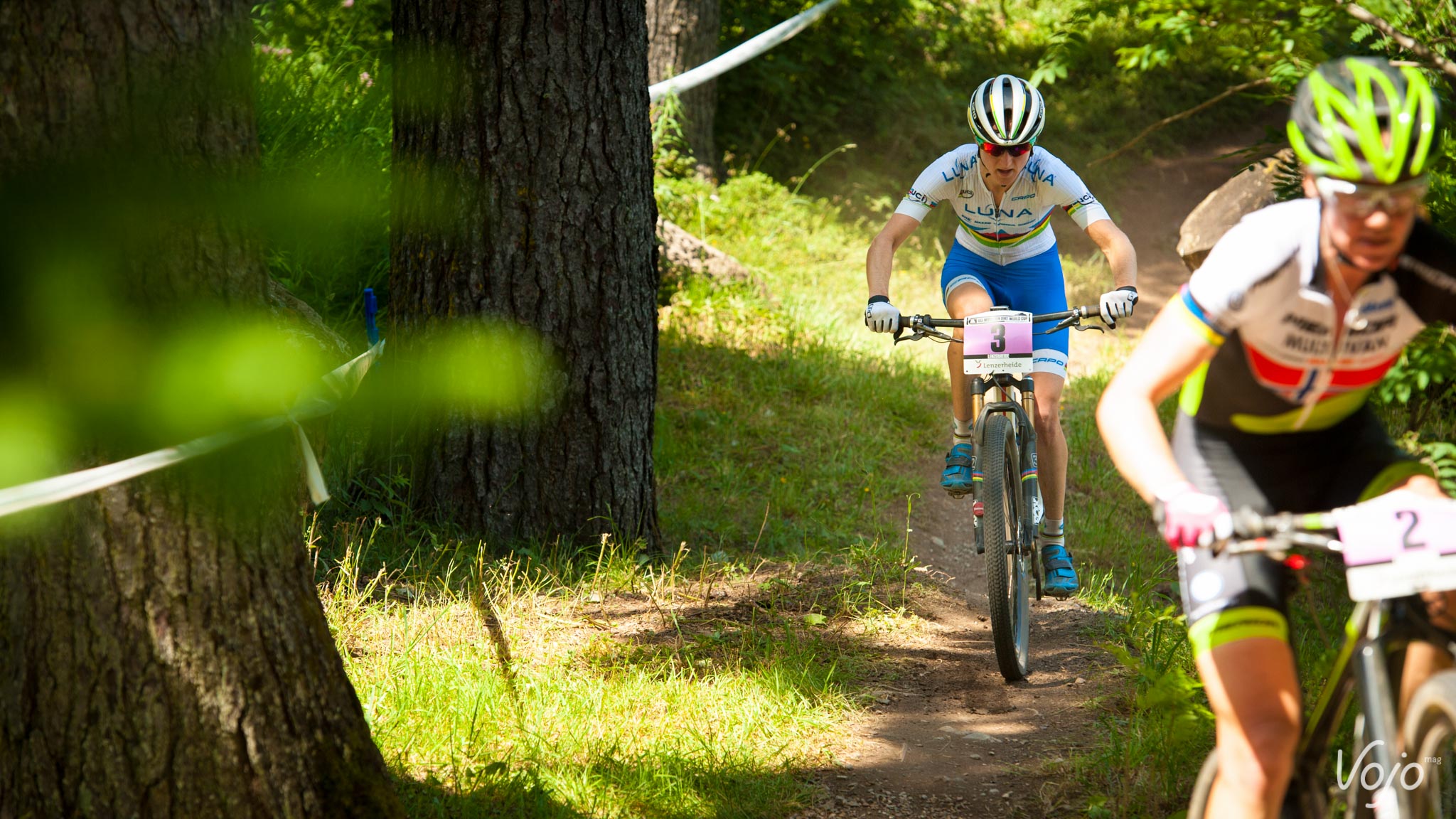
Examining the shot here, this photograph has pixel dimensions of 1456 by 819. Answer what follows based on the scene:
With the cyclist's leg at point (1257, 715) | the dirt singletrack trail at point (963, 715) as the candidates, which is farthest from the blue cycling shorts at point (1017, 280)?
the cyclist's leg at point (1257, 715)

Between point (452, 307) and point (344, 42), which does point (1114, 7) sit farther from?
point (344, 42)

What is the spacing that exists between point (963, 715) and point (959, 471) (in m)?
1.11

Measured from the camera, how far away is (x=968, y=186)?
504 cm

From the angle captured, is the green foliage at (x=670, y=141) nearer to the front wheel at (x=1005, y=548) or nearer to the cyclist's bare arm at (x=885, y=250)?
the cyclist's bare arm at (x=885, y=250)

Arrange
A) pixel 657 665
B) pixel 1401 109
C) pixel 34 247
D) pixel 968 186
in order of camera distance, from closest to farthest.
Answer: pixel 34 247, pixel 1401 109, pixel 657 665, pixel 968 186

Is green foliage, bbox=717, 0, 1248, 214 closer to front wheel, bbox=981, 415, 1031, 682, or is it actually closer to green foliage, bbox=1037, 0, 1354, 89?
green foliage, bbox=1037, 0, 1354, 89

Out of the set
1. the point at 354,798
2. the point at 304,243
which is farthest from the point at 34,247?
the point at 354,798

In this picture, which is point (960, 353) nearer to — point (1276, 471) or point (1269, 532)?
point (1276, 471)

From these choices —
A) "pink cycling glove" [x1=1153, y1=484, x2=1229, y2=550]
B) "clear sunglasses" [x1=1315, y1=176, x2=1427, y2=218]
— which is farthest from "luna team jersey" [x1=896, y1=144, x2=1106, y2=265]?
"pink cycling glove" [x1=1153, y1=484, x2=1229, y2=550]

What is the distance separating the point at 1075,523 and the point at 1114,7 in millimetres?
2924

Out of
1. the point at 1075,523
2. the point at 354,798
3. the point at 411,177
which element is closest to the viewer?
the point at 354,798

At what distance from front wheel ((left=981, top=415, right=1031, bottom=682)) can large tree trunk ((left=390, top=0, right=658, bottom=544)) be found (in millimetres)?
1490

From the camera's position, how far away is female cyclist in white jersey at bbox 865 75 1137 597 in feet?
15.1

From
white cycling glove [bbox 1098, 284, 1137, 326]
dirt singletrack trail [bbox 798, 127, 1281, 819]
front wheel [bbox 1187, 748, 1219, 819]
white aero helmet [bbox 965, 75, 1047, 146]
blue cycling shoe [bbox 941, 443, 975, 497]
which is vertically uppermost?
white aero helmet [bbox 965, 75, 1047, 146]
